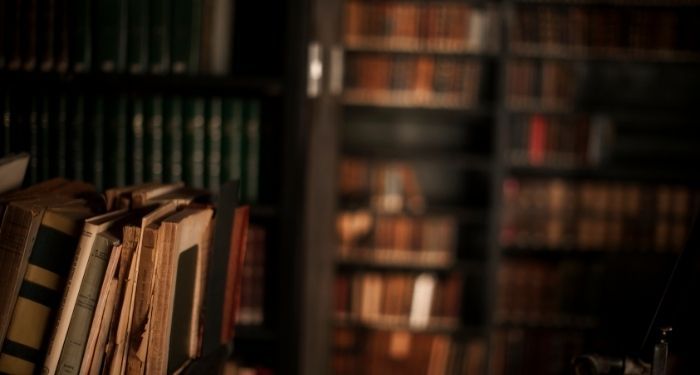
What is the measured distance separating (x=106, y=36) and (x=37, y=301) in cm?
81

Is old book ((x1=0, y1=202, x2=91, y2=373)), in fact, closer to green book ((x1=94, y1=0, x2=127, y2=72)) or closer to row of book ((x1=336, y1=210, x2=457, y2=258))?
green book ((x1=94, y1=0, x2=127, y2=72))

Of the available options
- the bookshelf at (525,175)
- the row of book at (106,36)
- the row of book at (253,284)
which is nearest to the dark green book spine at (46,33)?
the row of book at (106,36)

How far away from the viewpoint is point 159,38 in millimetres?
1695

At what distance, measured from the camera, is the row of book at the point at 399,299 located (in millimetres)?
3084

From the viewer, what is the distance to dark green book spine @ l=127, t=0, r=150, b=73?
1681 millimetres

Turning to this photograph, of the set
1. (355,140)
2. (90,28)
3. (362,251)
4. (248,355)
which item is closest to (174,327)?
(248,355)

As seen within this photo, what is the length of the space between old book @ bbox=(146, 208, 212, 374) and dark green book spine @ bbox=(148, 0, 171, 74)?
24.5 inches

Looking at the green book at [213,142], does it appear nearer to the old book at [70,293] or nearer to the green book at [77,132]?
the green book at [77,132]

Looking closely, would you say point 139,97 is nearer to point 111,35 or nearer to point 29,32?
point 111,35

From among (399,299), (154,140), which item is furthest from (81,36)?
(399,299)

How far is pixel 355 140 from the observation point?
3324 millimetres

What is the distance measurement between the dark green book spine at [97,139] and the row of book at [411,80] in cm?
150

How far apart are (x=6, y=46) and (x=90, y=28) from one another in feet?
0.64

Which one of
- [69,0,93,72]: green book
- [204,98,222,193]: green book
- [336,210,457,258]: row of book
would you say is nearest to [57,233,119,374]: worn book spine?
[204,98,222,193]: green book
